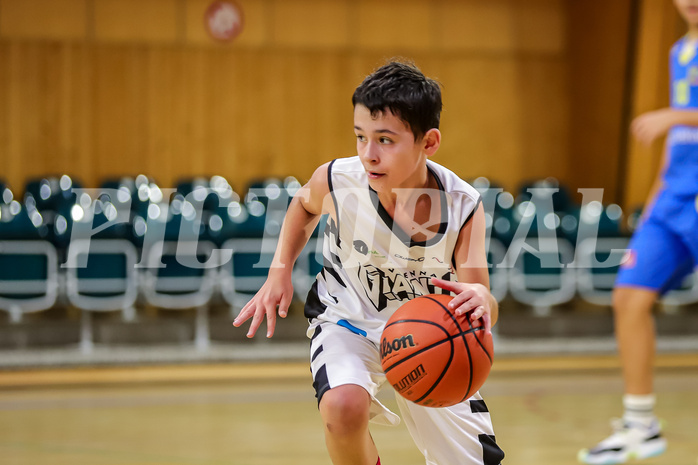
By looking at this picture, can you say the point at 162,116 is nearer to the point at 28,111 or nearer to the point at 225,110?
the point at 225,110

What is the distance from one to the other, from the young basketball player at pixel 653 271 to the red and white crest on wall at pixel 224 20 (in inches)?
276

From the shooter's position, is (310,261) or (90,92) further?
(90,92)

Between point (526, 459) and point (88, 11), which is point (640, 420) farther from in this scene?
point (88, 11)

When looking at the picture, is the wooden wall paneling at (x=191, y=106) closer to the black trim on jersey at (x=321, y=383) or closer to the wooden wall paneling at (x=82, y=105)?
the wooden wall paneling at (x=82, y=105)

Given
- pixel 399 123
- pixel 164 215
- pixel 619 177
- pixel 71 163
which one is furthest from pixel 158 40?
pixel 399 123

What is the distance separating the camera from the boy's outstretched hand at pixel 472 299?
204cm

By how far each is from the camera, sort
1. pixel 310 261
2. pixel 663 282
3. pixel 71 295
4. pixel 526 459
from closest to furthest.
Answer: pixel 663 282
pixel 526 459
pixel 71 295
pixel 310 261

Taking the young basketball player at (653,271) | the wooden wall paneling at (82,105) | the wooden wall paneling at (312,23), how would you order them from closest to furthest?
the young basketball player at (653,271)
the wooden wall paneling at (82,105)
the wooden wall paneling at (312,23)

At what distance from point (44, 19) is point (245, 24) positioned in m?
2.36

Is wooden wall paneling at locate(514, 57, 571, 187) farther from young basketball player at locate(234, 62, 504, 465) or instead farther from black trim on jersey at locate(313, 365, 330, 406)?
black trim on jersey at locate(313, 365, 330, 406)

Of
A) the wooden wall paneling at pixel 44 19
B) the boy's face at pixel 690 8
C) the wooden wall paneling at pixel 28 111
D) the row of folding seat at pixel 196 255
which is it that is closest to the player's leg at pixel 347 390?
the boy's face at pixel 690 8

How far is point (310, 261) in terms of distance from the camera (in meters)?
6.30

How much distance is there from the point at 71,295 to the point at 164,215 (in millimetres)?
994

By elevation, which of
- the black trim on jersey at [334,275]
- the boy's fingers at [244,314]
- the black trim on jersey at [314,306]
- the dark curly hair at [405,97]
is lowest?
the black trim on jersey at [314,306]
